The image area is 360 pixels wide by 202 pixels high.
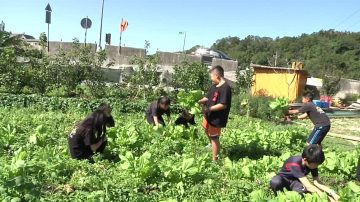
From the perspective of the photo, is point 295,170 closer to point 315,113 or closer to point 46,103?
point 315,113

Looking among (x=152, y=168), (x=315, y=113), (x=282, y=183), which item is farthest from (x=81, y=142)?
(x=315, y=113)

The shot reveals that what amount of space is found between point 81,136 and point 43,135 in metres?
1.24

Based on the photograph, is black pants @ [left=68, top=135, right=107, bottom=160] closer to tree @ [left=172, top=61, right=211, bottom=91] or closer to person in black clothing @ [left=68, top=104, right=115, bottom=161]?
person in black clothing @ [left=68, top=104, right=115, bottom=161]

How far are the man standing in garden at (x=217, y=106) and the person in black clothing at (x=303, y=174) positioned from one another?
188cm

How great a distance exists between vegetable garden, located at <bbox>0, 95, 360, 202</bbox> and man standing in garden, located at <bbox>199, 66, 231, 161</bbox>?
348 mm

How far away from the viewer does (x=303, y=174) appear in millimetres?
5160

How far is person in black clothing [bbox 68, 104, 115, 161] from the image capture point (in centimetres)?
650

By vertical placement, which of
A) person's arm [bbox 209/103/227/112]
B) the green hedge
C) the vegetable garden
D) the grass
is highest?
person's arm [bbox 209/103/227/112]

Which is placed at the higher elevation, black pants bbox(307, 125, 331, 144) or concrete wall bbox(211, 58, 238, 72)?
concrete wall bbox(211, 58, 238, 72)

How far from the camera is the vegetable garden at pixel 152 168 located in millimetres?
4734

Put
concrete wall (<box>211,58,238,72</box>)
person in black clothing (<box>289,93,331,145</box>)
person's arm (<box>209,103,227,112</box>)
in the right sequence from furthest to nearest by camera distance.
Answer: concrete wall (<box>211,58,238,72</box>) → person in black clothing (<box>289,93,331,145</box>) → person's arm (<box>209,103,227,112</box>)

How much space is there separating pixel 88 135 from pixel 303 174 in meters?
3.06

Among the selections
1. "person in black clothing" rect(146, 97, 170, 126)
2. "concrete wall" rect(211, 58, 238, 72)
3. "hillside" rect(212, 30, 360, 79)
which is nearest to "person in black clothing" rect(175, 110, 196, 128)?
"person in black clothing" rect(146, 97, 170, 126)

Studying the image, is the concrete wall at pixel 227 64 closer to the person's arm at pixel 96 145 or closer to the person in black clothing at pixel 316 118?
the person in black clothing at pixel 316 118
